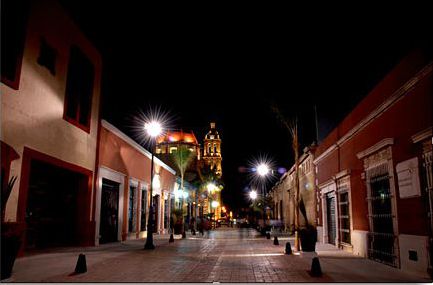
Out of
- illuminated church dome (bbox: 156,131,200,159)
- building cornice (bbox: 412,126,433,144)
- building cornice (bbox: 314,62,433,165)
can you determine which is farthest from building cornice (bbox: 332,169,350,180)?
illuminated church dome (bbox: 156,131,200,159)

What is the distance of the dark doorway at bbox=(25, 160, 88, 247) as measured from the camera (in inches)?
647

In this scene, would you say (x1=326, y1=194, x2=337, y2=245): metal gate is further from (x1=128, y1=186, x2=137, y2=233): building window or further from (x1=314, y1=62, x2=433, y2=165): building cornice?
(x1=128, y1=186, x2=137, y2=233): building window

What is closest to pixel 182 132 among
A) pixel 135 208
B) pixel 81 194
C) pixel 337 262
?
pixel 135 208

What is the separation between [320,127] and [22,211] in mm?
17334

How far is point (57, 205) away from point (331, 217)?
13.9 metres

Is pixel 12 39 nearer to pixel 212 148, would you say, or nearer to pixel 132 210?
pixel 132 210

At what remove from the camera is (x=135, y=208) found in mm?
24672

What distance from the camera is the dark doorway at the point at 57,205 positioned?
16438 mm

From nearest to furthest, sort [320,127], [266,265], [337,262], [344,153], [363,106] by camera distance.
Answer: [266,265]
[337,262]
[363,106]
[344,153]
[320,127]

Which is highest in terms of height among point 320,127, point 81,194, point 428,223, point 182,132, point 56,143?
point 182,132

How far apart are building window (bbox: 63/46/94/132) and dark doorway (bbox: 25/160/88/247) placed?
2.46m

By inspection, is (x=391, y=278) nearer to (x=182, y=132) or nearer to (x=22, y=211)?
(x=22, y=211)

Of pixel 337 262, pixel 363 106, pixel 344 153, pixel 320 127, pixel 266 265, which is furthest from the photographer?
pixel 320 127

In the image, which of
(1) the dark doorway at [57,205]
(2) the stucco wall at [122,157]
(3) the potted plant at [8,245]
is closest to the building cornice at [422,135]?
(3) the potted plant at [8,245]
